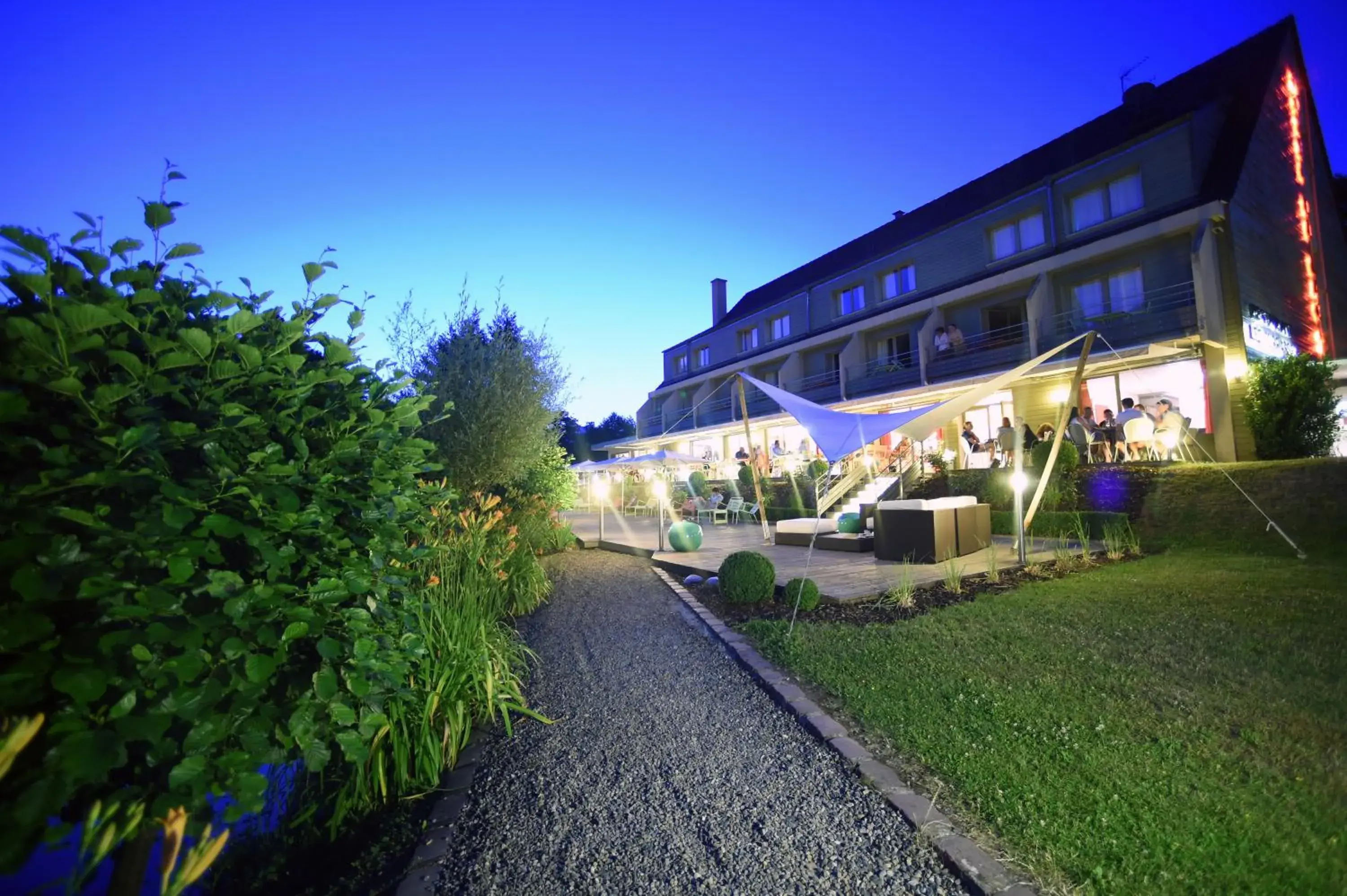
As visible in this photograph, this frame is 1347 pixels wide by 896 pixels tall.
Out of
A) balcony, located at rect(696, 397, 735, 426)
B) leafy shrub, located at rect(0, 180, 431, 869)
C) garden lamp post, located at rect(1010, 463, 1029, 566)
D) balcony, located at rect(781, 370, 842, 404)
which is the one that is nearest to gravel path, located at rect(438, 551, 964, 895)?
leafy shrub, located at rect(0, 180, 431, 869)

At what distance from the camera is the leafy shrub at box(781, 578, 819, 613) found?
5.75 meters

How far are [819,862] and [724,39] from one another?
1711cm

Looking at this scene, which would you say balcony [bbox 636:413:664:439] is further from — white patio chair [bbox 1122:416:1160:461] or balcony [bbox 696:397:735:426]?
white patio chair [bbox 1122:416:1160:461]

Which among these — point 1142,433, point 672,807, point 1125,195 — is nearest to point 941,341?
point 1125,195

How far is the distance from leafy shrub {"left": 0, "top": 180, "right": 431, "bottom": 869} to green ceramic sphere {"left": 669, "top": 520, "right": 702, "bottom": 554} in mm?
8575

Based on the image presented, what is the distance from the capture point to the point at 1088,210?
16.0 meters

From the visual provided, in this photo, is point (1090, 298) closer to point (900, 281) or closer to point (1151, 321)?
point (1151, 321)

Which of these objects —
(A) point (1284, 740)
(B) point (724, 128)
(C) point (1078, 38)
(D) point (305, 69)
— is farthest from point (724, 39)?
(C) point (1078, 38)

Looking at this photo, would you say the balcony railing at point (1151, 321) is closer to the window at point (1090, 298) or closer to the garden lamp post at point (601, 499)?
the window at point (1090, 298)

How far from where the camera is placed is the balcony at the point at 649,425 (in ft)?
109

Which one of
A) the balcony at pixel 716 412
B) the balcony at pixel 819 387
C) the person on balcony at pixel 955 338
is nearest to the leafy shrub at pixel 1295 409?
the person on balcony at pixel 955 338

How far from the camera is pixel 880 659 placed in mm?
4211

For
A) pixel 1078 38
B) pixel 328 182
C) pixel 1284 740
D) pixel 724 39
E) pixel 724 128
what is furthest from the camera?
pixel 1078 38

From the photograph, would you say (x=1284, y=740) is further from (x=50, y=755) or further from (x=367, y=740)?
(x=50, y=755)
